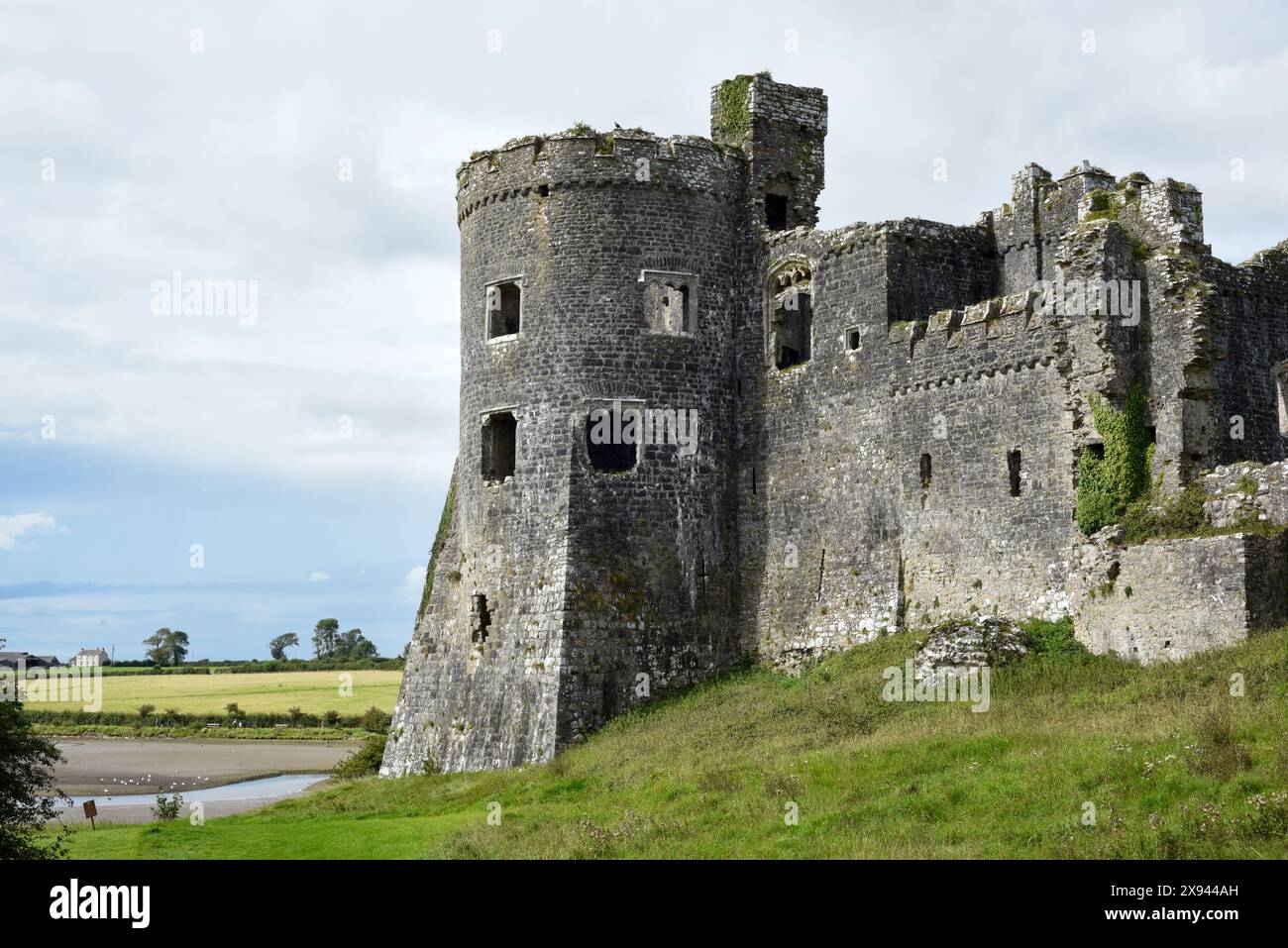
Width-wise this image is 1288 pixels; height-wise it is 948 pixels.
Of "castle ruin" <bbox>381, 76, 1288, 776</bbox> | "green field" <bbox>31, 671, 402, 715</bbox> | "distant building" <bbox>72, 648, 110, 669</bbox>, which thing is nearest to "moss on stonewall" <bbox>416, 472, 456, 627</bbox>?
"castle ruin" <bbox>381, 76, 1288, 776</bbox>

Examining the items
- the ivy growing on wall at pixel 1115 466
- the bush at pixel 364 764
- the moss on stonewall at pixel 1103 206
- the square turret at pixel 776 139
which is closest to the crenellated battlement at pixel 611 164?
the square turret at pixel 776 139

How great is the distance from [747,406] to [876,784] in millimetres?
14718

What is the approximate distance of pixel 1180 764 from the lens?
17969mm

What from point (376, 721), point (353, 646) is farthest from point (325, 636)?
point (376, 721)

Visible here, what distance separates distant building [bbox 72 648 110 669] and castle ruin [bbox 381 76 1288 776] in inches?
3486

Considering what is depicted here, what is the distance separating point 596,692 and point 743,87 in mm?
14339

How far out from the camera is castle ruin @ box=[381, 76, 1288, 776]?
91.9ft

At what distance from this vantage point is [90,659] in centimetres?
12256

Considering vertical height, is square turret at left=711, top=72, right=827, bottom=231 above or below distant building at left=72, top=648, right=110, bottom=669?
above

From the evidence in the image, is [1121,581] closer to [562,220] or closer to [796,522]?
[796,522]

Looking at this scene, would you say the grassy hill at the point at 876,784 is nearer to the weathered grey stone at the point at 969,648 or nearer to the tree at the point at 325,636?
the weathered grey stone at the point at 969,648

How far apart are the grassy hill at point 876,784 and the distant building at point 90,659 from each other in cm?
9352

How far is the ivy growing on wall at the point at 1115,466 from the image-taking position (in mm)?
26500

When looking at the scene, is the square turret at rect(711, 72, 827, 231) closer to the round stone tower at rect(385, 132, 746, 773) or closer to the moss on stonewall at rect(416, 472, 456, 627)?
the round stone tower at rect(385, 132, 746, 773)
